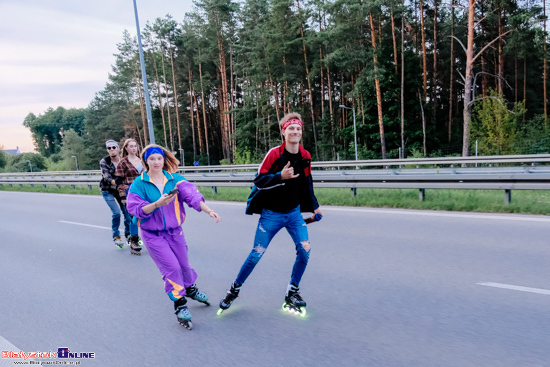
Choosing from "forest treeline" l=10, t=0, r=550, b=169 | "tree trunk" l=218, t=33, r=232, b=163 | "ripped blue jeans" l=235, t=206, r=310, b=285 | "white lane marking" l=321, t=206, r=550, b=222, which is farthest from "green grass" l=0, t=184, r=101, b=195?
"tree trunk" l=218, t=33, r=232, b=163

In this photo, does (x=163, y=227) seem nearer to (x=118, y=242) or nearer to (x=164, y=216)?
(x=164, y=216)

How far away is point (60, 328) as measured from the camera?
4047 mm

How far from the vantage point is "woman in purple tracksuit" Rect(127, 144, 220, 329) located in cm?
385

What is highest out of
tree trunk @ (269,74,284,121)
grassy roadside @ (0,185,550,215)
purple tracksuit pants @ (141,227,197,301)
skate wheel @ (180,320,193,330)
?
tree trunk @ (269,74,284,121)

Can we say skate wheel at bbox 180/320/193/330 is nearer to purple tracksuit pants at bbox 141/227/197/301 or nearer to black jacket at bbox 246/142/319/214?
purple tracksuit pants at bbox 141/227/197/301

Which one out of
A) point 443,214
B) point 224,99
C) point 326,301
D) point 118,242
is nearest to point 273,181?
point 326,301

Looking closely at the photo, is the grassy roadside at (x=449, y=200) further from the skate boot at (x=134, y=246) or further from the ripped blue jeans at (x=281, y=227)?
the ripped blue jeans at (x=281, y=227)

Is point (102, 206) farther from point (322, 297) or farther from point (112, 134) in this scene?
point (112, 134)

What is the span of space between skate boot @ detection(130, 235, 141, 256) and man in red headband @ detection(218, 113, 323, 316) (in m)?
3.29

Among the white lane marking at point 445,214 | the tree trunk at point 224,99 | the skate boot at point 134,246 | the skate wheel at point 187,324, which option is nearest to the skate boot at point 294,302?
Result: the skate wheel at point 187,324

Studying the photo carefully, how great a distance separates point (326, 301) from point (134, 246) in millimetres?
3994

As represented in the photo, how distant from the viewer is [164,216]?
12.8ft

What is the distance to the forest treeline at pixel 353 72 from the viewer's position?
33.3 metres

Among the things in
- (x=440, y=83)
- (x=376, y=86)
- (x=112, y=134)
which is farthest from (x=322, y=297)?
(x=112, y=134)
